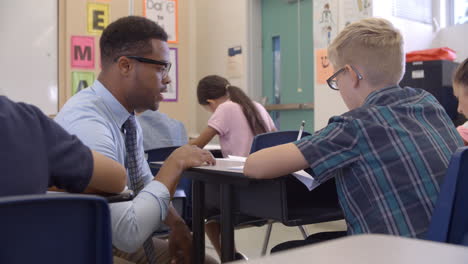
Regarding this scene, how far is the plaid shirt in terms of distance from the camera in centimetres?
131

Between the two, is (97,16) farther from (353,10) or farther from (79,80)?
(353,10)

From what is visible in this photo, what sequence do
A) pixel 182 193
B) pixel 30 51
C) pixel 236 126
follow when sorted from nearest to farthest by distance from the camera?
1. pixel 182 193
2. pixel 236 126
3. pixel 30 51

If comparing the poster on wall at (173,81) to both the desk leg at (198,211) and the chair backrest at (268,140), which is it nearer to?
the chair backrest at (268,140)

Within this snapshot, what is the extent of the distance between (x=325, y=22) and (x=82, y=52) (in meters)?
2.26

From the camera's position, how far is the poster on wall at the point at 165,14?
5301mm

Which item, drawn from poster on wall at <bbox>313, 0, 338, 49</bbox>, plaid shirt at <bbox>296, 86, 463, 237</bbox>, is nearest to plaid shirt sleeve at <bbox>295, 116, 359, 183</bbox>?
plaid shirt at <bbox>296, 86, 463, 237</bbox>

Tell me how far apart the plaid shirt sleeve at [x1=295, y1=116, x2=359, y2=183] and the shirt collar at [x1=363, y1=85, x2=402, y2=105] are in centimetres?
13

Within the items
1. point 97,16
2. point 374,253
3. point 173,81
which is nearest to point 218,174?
point 374,253

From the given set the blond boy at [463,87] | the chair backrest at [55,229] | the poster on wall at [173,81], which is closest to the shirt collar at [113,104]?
the chair backrest at [55,229]

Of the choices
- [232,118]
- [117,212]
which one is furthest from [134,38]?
[232,118]

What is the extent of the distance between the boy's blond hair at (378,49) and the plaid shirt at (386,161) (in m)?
0.16

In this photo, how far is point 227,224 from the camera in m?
1.64

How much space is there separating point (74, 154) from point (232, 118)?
2385 millimetres

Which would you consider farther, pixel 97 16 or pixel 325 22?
pixel 97 16
